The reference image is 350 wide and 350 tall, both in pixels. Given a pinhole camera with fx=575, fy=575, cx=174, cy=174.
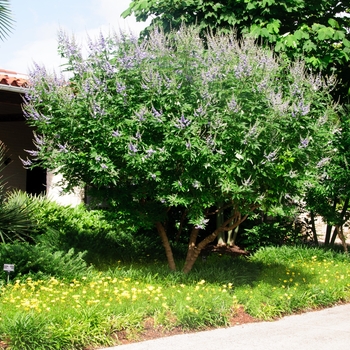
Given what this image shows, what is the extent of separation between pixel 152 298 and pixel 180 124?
2.19m

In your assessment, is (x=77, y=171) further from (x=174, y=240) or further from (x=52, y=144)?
(x=174, y=240)

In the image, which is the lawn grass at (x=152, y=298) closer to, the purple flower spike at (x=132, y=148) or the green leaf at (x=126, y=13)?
the purple flower spike at (x=132, y=148)

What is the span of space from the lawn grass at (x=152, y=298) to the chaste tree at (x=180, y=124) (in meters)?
1.10

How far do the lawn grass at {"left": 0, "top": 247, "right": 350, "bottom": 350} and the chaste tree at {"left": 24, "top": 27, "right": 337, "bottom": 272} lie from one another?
1.10 metres

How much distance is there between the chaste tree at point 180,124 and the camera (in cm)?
731

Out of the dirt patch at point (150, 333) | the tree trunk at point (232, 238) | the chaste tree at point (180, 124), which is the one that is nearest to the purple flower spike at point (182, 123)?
the chaste tree at point (180, 124)

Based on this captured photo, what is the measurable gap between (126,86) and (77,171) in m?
1.48

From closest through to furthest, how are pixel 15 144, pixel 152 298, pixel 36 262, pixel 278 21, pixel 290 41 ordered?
pixel 152 298
pixel 36 262
pixel 290 41
pixel 278 21
pixel 15 144

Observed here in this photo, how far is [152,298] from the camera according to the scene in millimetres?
7070

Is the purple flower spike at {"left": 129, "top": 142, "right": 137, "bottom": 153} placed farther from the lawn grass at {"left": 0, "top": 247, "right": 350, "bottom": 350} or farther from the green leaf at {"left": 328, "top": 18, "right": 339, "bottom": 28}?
the green leaf at {"left": 328, "top": 18, "right": 339, "bottom": 28}

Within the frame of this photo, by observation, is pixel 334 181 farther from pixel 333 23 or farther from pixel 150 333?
pixel 150 333

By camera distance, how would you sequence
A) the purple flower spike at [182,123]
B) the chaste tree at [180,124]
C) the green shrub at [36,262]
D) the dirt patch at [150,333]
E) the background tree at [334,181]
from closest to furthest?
the dirt patch at [150,333]
the purple flower spike at [182,123]
the chaste tree at [180,124]
the green shrub at [36,262]
the background tree at [334,181]

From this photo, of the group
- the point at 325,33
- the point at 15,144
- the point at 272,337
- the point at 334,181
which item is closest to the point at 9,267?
the point at 272,337

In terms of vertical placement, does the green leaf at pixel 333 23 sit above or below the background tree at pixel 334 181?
above
